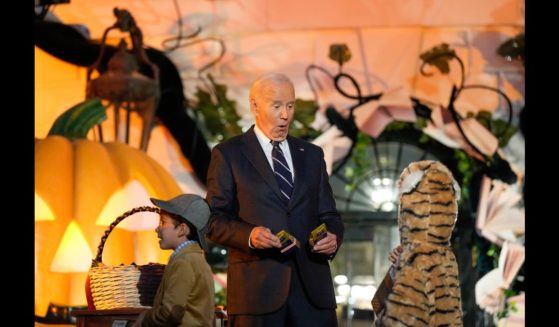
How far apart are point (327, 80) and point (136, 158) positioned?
1.33m

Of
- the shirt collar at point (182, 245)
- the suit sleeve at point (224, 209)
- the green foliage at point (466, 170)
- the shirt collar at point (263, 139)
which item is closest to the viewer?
the suit sleeve at point (224, 209)

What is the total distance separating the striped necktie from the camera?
12.8 ft

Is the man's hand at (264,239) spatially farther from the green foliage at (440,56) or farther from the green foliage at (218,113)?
the green foliage at (440,56)

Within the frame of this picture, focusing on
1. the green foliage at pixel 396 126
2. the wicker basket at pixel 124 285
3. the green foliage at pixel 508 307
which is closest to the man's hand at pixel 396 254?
the wicker basket at pixel 124 285

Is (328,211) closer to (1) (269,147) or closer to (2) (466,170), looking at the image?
(1) (269,147)

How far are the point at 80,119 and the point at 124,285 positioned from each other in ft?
8.99

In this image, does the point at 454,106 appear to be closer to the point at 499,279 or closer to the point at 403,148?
the point at 403,148

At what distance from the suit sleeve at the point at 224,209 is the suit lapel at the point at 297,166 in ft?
0.70

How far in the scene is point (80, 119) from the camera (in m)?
6.63

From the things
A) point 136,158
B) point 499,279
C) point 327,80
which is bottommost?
point 499,279

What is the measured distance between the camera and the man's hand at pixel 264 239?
366cm
